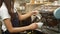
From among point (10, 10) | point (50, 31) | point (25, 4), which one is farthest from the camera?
Result: point (25, 4)

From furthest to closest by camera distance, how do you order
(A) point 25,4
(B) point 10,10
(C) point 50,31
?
1. (A) point 25,4
2. (B) point 10,10
3. (C) point 50,31

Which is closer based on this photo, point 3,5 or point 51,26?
point 51,26

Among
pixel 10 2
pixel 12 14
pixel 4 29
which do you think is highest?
pixel 10 2

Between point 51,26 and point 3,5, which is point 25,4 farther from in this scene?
point 51,26

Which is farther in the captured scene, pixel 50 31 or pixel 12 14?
pixel 12 14

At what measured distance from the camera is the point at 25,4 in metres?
2.90

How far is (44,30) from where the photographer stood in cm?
143

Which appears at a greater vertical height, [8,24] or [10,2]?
[10,2]

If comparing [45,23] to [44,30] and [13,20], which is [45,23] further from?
[13,20]

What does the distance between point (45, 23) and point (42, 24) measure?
3cm

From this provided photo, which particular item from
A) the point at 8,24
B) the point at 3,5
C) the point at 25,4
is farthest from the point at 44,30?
the point at 25,4

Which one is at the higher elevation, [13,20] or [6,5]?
[6,5]

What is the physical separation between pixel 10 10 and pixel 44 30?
1.18ft

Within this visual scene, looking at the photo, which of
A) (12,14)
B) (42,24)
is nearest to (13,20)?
(12,14)
